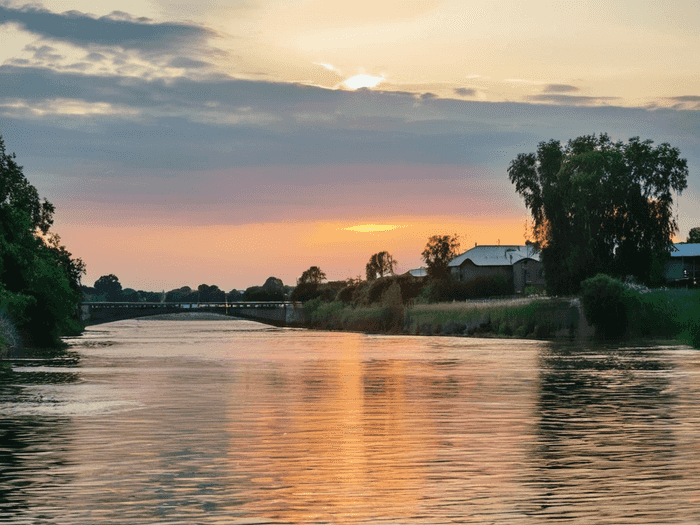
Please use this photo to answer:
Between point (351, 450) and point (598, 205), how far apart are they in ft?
333

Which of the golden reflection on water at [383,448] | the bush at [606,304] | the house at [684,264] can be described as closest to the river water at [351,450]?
the golden reflection on water at [383,448]

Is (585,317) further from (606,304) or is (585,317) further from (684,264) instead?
(684,264)

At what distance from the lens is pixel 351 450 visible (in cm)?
2427

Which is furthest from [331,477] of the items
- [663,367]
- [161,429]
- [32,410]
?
[663,367]

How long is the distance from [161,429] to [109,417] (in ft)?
13.3

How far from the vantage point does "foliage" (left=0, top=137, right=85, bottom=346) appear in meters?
78.0

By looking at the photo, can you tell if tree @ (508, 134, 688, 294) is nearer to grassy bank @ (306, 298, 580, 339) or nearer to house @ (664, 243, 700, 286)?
grassy bank @ (306, 298, 580, 339)

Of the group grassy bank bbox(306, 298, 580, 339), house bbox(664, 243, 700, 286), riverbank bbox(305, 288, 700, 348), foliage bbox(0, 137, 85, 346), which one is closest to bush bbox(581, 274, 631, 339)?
riverbank bbox(305, 288, 700, 348)

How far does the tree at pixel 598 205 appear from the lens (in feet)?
394

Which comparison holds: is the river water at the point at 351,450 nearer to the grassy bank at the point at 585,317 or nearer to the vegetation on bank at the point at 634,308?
the grassy bank at the point at 585,317

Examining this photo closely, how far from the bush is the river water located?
55.0 metres

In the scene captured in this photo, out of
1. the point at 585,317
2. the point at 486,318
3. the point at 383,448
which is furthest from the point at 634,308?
the point at 383,448

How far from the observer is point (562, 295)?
121125mm

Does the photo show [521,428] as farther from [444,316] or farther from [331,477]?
[444,316]
